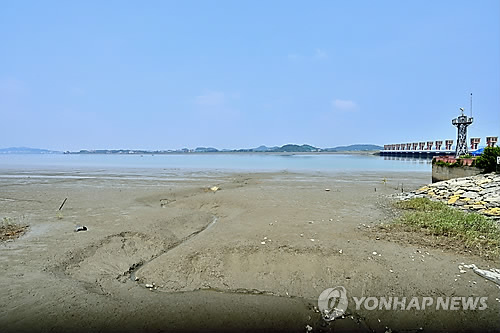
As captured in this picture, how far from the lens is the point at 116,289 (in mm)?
6766

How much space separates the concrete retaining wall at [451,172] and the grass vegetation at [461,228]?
1377cm

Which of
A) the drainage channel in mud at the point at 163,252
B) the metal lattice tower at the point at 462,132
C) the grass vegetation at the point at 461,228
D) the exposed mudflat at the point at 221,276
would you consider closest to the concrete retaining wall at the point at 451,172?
the metal lattice tower at the point at 462,132

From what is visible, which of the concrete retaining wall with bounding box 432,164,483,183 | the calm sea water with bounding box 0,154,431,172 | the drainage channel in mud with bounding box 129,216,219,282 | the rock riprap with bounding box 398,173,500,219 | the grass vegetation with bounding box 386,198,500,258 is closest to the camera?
the drainage channel in mud with bounding box 129,216,219,282

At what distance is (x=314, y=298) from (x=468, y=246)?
5.34 m

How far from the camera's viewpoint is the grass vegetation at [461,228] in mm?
8492

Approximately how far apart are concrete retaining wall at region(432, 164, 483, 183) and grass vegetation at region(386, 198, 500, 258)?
1377cm

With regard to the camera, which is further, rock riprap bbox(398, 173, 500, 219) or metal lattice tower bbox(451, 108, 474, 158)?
metal lattice tower bbox(451, 108, 474, 158)

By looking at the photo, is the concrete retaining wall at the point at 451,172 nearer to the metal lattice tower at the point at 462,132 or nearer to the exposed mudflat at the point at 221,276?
the metal lattice tower at the point at 462,132

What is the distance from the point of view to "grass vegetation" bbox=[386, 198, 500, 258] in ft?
27.9

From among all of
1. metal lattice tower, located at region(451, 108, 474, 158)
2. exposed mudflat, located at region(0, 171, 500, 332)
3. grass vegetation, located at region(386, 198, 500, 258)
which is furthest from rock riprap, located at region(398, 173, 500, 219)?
metal lattice tower, located at region(451, 108, 474, 158)

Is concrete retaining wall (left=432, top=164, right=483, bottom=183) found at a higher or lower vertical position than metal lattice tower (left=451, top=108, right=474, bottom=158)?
lower

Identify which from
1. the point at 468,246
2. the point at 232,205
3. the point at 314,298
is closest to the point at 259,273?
the point at 314,298

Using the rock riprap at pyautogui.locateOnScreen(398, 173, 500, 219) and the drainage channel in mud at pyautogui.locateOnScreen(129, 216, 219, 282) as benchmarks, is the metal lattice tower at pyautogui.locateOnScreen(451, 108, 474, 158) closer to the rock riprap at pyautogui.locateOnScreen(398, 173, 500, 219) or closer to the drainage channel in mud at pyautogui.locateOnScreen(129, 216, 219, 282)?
the rock riprap at pyautogui.locateOnScreen(398, 173, 500, 219)

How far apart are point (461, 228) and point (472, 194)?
26.9 feet
